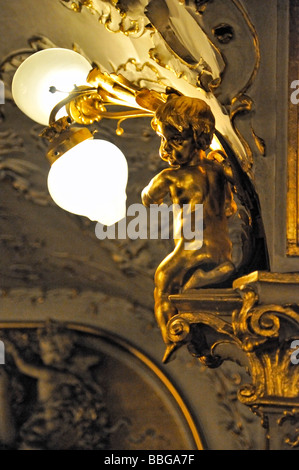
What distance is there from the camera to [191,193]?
1484 millimetres

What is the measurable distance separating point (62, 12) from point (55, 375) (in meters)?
1.18

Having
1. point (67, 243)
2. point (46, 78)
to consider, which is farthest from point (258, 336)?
point (67, 243)

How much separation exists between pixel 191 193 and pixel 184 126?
105 millimetres

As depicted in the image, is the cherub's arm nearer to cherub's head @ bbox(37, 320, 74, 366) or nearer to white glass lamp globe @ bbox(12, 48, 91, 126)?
white glass lamp globe @ bbox(12, 48, 91, 126)

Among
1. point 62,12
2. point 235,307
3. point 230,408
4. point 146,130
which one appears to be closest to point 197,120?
point 235,307

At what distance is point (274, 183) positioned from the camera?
4.50 feet

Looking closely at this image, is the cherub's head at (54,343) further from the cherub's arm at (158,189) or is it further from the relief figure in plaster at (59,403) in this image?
the cherub's arm at (158,189)

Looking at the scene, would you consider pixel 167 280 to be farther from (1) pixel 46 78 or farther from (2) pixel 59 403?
(2) pixel 59 403

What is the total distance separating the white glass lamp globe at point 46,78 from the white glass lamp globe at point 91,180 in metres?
0.17

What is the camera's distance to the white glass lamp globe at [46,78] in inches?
63.8

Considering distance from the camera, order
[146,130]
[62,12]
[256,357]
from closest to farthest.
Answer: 1. [256,357]
2. [62,12]
3. [146,130]

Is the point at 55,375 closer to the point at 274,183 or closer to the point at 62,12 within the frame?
the point at 62,12

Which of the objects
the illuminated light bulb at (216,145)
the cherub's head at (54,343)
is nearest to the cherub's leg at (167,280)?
the illuminated light bulb at (216,145)

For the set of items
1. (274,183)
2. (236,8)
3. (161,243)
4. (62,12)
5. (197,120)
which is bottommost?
(274,183)
